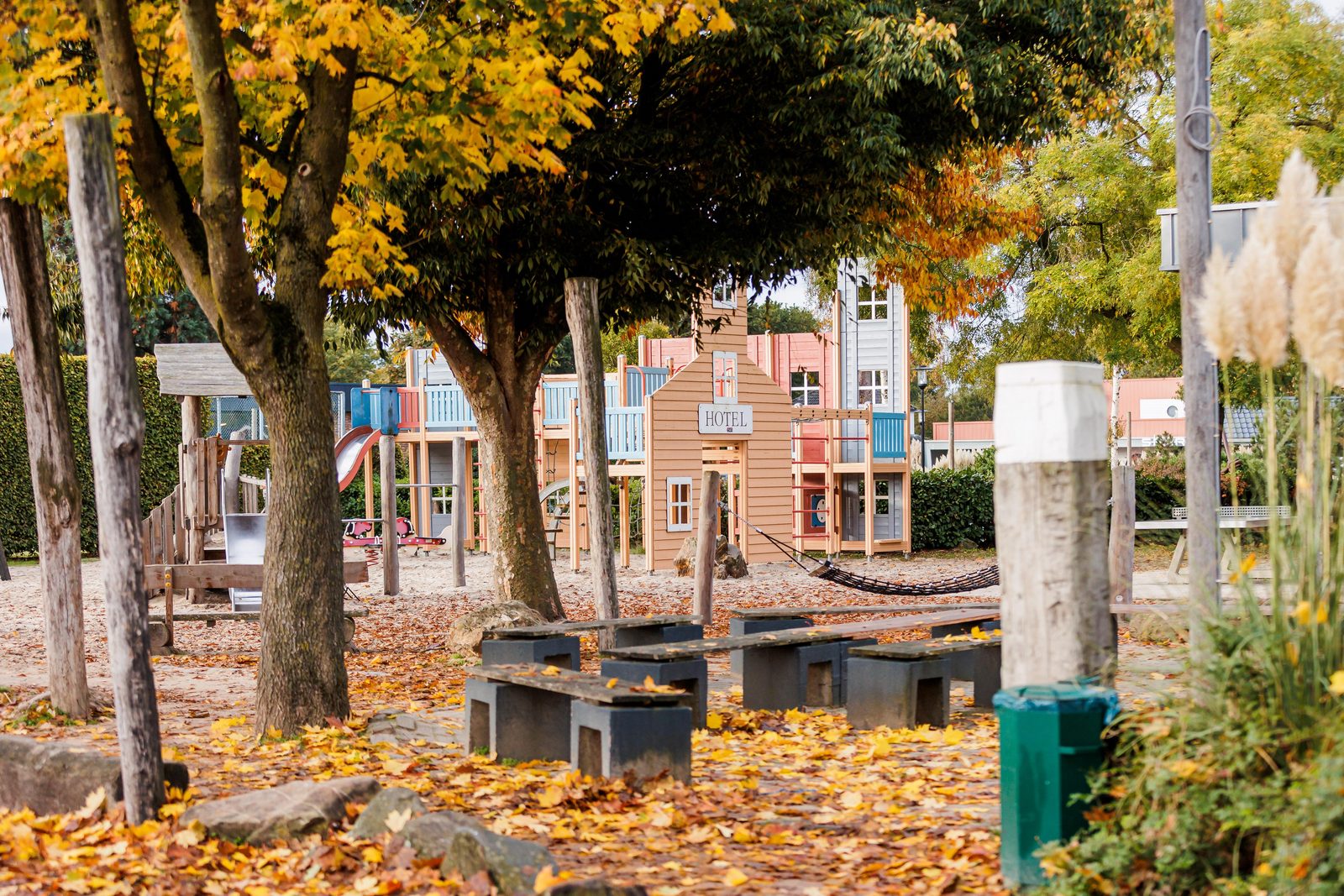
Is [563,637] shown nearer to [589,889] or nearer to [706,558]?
[706,558]

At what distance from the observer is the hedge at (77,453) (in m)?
23.9

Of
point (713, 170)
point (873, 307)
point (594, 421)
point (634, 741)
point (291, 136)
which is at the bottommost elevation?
point (634, 741)

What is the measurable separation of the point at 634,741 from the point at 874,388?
22.3m

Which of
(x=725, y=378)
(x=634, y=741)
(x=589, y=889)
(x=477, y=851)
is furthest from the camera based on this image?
(x=725, y=378)

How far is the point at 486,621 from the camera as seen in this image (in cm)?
1128

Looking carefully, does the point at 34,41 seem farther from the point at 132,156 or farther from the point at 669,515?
the point at 669,515

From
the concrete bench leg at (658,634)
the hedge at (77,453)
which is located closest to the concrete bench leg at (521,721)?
the concrete bench leg at (658,634)

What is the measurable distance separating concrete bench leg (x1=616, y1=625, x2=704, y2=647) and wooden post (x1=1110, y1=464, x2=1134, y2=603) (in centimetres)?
467

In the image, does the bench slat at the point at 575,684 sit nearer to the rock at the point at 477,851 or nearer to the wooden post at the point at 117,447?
the rock at the point at 477,851

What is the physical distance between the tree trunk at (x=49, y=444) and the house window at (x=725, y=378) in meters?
15.9

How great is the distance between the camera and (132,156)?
7.33 metres

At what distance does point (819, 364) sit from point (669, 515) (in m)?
9.09

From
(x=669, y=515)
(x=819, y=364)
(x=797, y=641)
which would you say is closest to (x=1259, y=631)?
(x=797, y=641)

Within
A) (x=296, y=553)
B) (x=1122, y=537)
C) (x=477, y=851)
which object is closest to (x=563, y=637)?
(x=296, y=553)
